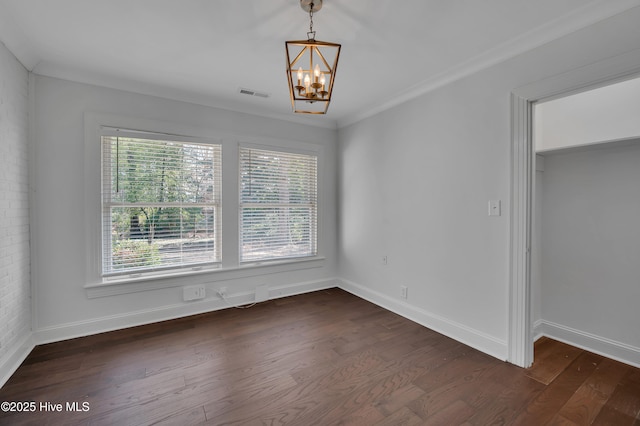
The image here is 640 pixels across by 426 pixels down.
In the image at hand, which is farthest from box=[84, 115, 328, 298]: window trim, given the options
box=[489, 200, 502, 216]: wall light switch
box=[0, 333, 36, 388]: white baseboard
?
box=[489, 200, 502, 216]: wall light switch

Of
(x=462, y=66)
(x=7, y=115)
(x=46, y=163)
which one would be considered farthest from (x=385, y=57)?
(x=46, y=163)

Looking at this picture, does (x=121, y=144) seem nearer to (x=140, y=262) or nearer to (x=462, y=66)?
(x=140, y=262)

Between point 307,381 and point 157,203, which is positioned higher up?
point 157,203

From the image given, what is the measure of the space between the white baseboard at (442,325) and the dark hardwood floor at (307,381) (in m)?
0.10

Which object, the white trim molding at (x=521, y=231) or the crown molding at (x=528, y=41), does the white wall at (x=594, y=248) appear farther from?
the crown molding at (x=528, y=41)

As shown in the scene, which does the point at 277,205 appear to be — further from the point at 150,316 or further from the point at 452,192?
the point at 452,192

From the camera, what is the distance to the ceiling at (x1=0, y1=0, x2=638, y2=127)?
1.87m

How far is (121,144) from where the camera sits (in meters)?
2.96

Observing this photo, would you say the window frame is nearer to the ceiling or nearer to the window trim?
the window trim

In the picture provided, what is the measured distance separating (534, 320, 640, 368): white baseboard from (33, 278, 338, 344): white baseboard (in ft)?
9.36

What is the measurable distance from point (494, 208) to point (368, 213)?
5.44 ft

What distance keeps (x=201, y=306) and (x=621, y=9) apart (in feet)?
14.6

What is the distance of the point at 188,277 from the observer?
3305 mm

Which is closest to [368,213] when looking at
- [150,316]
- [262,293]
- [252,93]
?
[262,293]
